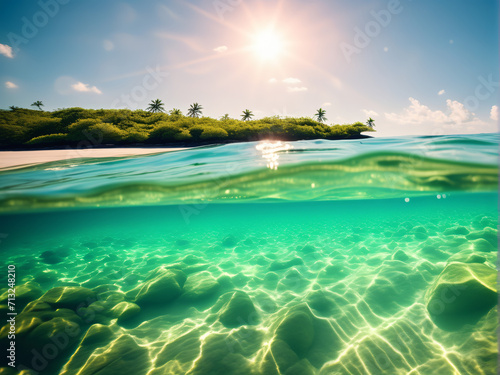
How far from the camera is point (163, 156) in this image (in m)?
10.3

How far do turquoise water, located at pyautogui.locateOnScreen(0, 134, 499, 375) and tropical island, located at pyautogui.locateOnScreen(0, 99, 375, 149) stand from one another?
12507 mm

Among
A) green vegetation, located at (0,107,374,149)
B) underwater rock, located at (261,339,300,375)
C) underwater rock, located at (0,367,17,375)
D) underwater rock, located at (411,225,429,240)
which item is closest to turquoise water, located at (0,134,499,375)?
underwater rock, located at (261,339,300,375)

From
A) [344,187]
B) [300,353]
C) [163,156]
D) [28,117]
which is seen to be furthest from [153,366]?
[28,117]

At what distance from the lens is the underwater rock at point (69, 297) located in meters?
6.12

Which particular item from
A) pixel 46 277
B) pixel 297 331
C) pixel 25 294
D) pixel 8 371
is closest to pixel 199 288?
pixel 297 331

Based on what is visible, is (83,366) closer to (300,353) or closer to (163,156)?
(300,353)

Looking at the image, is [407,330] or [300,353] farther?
[407,330]

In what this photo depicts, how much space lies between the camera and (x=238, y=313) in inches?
233

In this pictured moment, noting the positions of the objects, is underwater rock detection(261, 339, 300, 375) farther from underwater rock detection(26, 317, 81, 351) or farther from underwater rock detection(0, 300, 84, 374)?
underwater rock detection(26, 317, 81, 351)

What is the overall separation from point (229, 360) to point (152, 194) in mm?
7069

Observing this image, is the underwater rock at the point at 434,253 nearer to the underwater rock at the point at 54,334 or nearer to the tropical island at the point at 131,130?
the underwater rock at the point at 54,334

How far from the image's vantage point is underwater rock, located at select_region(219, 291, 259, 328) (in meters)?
5.76

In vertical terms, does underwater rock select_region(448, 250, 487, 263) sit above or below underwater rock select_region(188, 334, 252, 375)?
below

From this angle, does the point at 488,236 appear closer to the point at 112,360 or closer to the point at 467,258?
the point at 467,258
